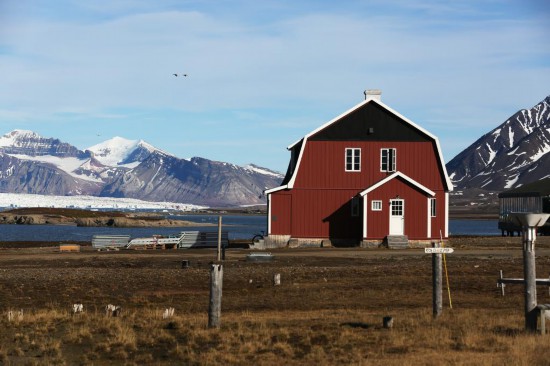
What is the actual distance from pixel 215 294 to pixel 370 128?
1508 inches

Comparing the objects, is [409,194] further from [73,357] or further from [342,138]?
[73,357]

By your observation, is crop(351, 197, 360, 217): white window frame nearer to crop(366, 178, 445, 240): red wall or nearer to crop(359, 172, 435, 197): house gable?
crop(366, 178, 445, 240): red wall

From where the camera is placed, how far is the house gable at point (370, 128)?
58.4 metres

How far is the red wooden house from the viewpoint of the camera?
5809 cm

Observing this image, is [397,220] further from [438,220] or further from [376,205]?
[438,220]

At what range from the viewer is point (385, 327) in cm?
2102

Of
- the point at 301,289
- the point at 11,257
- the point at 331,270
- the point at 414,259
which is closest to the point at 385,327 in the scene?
the point at 301,289

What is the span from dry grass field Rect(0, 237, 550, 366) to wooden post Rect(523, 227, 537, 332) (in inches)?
14.4

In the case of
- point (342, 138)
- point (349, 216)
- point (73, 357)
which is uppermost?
point (342, 138)

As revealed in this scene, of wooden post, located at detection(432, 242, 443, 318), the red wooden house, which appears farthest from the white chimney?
wooden post, located at detection(432, 242, 443, 318)

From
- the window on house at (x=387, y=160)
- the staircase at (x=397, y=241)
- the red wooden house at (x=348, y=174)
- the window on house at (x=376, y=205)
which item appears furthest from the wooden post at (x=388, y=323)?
the window on house at (x=387, y=160)

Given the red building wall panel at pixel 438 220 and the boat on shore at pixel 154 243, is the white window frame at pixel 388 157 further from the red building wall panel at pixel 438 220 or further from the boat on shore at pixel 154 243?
the boat on shore at pixel 154 243

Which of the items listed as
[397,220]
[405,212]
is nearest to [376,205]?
[397,220]

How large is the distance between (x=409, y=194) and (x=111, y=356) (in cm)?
3937
